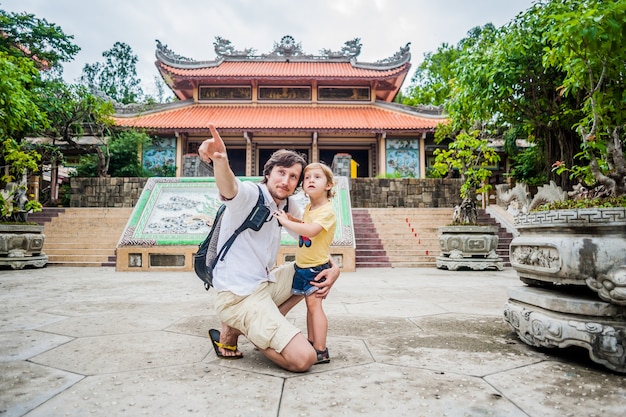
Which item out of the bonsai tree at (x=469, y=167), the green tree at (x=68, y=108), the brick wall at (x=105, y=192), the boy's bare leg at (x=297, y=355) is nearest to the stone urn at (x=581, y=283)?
the boy's bare leg at (x=297, y=355)

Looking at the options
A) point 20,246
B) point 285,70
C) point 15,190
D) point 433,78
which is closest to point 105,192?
point 15,190

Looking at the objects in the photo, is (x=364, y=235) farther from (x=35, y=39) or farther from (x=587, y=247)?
(x=35, y=39)

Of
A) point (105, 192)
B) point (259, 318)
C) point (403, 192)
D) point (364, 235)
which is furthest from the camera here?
point (403, 192)

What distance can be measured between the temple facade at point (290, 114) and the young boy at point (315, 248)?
1272 centimetres

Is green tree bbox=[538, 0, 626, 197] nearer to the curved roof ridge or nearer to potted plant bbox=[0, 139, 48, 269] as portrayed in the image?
potted plant bbox=[0, 139, 48, 269]

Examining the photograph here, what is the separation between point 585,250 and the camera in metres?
1.89

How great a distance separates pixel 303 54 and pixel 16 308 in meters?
17.5

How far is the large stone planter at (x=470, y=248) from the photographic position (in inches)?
274

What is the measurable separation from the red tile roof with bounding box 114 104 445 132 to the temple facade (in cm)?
4

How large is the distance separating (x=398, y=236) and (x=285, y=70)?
11.3m

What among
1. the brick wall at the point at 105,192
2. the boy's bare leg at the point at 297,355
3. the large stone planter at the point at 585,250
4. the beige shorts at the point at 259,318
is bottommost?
the boy's bare leg at the point at 297,355

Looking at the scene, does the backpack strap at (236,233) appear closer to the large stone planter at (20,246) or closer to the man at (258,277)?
the man at (258,277)

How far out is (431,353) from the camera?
6.84ft

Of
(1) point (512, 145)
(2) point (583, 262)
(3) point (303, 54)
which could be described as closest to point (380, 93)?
(3) point (303, 54)
